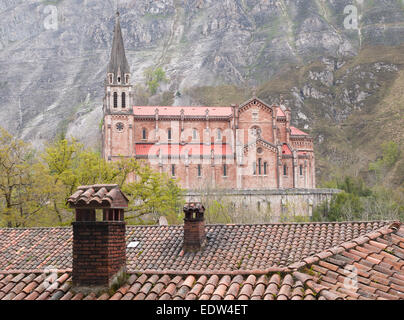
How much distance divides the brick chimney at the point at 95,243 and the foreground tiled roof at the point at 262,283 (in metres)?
0.27

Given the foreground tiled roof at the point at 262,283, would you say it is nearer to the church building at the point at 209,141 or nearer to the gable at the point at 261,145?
the church building at the point at 209,141

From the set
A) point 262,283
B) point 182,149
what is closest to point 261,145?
point 182,149

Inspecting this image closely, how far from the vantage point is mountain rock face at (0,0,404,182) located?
141m

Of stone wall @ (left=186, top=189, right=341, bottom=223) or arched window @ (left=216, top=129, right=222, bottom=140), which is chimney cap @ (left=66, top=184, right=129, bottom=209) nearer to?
stone wall @ (left=186, top=189, right=341, bottom=223)

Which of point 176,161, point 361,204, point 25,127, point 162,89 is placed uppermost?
point 162,89

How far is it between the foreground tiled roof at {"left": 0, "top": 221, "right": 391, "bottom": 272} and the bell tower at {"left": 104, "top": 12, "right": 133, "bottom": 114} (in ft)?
173

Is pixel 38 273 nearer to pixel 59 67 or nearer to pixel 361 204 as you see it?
pixel 361 204

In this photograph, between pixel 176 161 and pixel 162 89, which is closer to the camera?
pixel 176 161

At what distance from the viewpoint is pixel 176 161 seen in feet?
230

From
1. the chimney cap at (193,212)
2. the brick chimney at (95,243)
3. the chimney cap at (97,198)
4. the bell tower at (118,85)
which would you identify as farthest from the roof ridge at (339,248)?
the bell tower at (118,85)

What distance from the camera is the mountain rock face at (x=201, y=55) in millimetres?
140875
